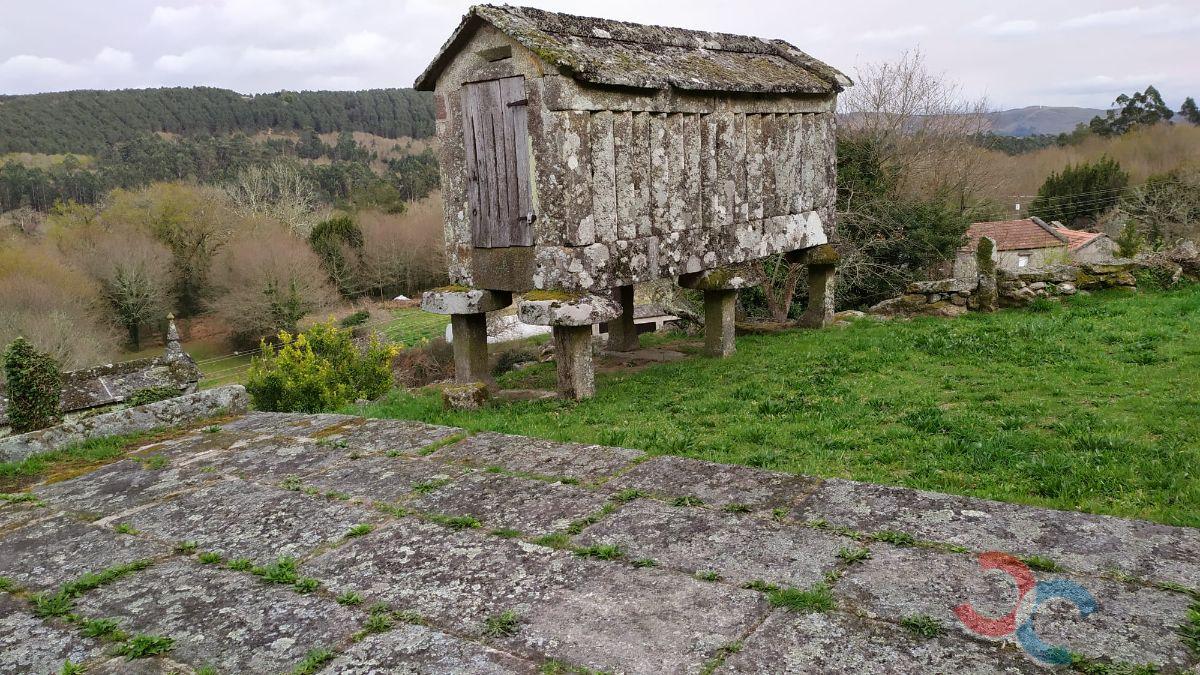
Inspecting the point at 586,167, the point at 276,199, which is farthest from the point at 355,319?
the point at 586,167

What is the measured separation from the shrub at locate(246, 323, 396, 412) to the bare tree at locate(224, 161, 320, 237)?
3702cm

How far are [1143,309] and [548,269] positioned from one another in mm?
8844

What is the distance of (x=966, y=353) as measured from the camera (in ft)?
32.3

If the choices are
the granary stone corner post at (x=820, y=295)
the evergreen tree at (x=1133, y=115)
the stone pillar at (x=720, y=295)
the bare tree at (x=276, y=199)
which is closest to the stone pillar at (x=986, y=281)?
the granary stone corner post at (x=820, y=295)

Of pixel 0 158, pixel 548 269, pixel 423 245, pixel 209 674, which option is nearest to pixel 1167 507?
pixel 209 674

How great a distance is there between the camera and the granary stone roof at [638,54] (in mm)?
8430

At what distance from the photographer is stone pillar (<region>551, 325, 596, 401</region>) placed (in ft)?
29.9

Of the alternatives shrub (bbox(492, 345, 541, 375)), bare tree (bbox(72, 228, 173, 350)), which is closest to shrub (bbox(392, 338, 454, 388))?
shrub (bbox(492, 345, 541, 375))

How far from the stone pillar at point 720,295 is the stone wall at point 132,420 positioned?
585 centimetres

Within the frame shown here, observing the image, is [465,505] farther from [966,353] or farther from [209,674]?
[966,353]

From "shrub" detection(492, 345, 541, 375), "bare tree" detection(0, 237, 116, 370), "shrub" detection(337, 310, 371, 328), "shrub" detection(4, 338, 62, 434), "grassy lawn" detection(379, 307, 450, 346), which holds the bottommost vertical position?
"grassy lawn" detection(379, 307, 450, 346)

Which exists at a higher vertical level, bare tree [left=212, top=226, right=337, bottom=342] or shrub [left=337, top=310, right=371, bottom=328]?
bare tree [left=212, top=226, right=337, bottom=342]

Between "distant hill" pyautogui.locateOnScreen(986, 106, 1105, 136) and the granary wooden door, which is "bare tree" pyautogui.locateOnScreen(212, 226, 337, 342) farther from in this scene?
"distant hill" pyautogui.locateOnScreen(986, 106, 1105, 136)

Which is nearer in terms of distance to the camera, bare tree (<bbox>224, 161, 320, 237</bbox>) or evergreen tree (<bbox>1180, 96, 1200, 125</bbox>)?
bare tree (<bbox>224, 161, 320, 237</bbox>)
